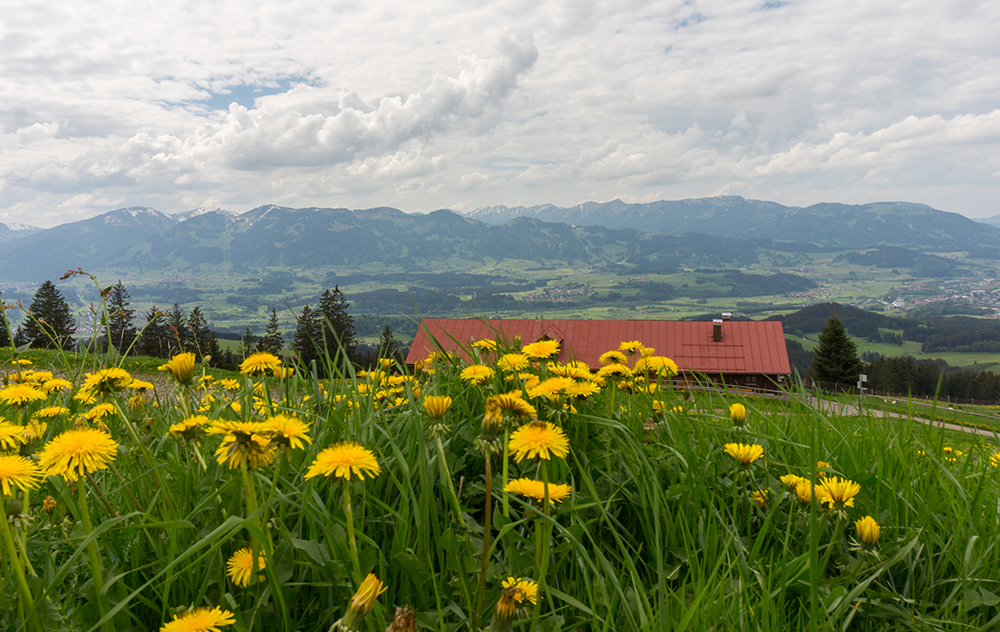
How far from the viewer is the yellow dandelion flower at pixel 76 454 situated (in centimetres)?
146

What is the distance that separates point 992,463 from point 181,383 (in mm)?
4492

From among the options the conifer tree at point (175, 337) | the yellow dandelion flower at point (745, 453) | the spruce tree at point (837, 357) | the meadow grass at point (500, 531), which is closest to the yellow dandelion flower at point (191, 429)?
the meadow grass at point (500, 531)

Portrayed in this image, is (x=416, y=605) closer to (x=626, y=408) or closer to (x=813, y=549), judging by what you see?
(x=813, y=549)

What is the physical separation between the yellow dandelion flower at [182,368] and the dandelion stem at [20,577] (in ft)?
2.27

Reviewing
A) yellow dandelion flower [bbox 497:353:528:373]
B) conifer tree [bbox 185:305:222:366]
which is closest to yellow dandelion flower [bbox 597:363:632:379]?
yellow dandelion flower [bbox 497:353:528:373]

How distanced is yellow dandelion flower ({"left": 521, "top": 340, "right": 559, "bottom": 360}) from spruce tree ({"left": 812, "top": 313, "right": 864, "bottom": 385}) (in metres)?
60.1

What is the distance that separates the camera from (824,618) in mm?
1750

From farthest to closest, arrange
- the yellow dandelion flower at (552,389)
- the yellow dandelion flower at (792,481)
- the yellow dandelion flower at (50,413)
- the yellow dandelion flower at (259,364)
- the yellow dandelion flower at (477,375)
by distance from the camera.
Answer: the yellow dandelion flower at (50,413), the yellow dandelion flower at (259,364), the yellow dandelion flower at (477,375), the yellow dandelion flower at (792,481), the yellow dandelion flower at (552,389)

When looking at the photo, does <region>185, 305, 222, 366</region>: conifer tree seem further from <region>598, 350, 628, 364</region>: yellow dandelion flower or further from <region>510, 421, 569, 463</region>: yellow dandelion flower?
<region>598, 350, 628, 364</region>: yellow dandelion flower

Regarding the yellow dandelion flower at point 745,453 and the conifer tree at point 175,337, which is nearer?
the yellow dandelion flower at point 745,453

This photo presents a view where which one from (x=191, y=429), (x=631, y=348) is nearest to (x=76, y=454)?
(x=191, y=429)

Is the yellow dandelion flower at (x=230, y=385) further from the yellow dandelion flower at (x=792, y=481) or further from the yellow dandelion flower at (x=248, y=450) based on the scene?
the yellow dandelion flower at (x=792, y=481)

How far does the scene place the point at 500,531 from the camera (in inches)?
65.5

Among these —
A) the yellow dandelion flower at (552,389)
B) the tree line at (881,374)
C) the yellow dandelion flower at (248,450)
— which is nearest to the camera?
the yellow dandelion flower at (248,450)
